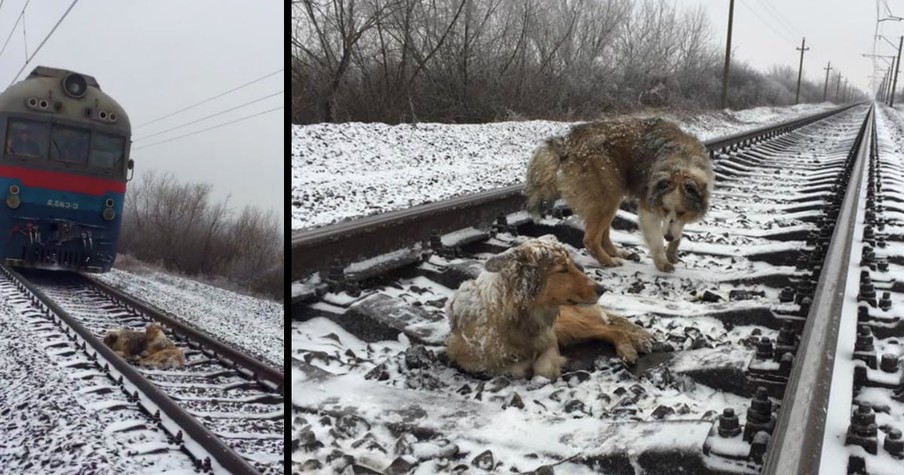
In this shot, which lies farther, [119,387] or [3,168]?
[3,168]

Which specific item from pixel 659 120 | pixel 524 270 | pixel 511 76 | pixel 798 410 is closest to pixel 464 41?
pixel 511 76

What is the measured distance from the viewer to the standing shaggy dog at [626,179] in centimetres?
427

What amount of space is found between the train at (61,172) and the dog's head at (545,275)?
4.87ft

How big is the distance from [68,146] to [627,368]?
1856mm

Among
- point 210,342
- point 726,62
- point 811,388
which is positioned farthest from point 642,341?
point 726,62

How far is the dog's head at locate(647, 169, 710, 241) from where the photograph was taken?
4.23 meters

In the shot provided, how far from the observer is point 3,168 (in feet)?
5.35

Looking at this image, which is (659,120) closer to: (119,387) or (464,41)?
(119,387)

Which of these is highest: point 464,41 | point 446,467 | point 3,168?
point 464,41

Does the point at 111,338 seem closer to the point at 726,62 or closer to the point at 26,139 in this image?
the point at 26,139

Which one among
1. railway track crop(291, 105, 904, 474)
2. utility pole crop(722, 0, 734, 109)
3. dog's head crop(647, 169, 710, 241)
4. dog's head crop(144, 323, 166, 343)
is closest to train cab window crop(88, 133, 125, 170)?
dog's head crop(144, 323, 166, 343)

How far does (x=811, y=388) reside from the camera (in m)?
2.08

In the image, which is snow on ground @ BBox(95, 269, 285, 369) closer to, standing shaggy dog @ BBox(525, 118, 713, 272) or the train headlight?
the train headlight

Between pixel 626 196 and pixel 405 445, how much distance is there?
10.5 feet
